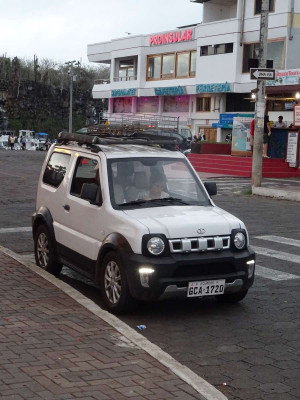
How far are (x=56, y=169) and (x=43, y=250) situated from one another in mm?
1109

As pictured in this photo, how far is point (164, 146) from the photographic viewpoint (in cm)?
883

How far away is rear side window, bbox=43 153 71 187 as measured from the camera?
348 inches

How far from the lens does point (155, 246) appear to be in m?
6.86

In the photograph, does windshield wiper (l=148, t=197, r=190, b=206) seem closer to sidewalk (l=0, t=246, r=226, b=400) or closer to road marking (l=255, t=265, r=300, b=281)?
sidewalk (l=0, t=246, r=226, b=400)

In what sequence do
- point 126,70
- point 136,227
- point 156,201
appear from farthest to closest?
point 126,70
point 156,201
point 136,227

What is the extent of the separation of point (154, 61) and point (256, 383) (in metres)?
55.9

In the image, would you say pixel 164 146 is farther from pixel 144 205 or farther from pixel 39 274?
pixel 39 274

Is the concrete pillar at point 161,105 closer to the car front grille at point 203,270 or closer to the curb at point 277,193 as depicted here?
the curb at point 277,193

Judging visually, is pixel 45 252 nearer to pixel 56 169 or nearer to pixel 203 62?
pixel 56 169

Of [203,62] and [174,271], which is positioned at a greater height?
[203,62]

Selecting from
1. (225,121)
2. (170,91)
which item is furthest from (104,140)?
(170,91)

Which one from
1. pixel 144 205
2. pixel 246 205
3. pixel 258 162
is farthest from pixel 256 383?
pixel 258 162

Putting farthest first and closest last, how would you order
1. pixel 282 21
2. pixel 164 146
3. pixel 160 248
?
pixel 282 21, pixel 164 146, pixel 160 248

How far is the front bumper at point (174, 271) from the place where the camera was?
680cm
